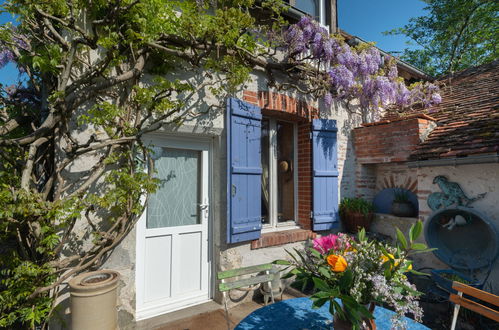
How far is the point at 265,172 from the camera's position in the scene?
12.5ft

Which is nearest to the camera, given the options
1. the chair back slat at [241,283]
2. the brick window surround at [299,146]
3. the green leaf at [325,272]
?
the green leaf at [325,272]

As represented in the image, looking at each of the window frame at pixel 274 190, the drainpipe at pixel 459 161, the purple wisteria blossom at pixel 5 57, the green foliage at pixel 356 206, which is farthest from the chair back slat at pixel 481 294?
the purple wisteria blossom at pixel 5 57

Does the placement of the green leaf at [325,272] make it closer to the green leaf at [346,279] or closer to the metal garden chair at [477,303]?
the green leaf at [346,279]

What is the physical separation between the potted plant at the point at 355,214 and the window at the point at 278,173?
0.84 metres

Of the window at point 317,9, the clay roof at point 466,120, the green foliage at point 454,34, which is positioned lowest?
the clay roof at point 466,120

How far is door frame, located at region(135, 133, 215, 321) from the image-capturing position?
272 cm

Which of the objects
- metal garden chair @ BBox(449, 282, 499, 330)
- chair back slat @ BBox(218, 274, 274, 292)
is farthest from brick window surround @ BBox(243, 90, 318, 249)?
metal garden chair @ BBox(449, 282, 499, 330)

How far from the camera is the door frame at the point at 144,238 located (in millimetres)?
2725

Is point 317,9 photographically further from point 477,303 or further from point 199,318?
point 199,318

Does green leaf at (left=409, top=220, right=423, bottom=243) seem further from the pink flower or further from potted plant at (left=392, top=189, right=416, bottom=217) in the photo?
potted plant at (left=392, top=189, right=416, bottom=217)

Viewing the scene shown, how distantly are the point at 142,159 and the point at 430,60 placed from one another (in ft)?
38.9

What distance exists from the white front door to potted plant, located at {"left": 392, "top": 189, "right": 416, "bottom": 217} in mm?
2837

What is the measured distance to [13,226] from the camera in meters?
2.03

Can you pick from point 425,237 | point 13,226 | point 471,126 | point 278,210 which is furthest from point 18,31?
point 471,126
